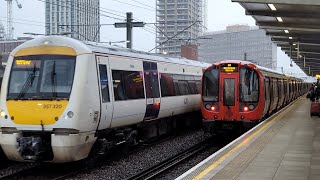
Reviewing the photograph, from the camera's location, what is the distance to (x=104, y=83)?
34.6 ft

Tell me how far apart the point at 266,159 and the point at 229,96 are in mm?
6445

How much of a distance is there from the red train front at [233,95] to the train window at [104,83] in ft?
19.3

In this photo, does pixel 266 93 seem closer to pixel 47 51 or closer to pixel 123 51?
pixel 123 51

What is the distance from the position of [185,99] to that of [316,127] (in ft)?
16.4

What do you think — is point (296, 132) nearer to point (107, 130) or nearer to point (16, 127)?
point (107, 130)

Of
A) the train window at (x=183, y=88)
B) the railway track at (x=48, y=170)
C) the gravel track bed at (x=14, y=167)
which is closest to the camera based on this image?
the railway track at (x=48, y=170)

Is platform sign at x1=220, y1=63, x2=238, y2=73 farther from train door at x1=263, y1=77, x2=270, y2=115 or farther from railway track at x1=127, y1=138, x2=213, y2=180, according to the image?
railway track at x1=127, y1=138, x2=213, y2=180

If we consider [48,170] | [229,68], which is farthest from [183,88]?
[48,170]

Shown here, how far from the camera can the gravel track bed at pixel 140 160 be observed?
10320mm

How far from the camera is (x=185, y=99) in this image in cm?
1764

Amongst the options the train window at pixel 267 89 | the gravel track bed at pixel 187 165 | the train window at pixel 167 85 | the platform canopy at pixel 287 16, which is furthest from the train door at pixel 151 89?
the train window at pixel 267 89

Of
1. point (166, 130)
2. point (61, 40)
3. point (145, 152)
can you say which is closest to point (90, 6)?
point (166, 130)

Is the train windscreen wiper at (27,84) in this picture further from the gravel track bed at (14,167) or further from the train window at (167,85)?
the train window at (167,85)

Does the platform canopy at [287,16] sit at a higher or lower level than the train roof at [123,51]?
A: higher
